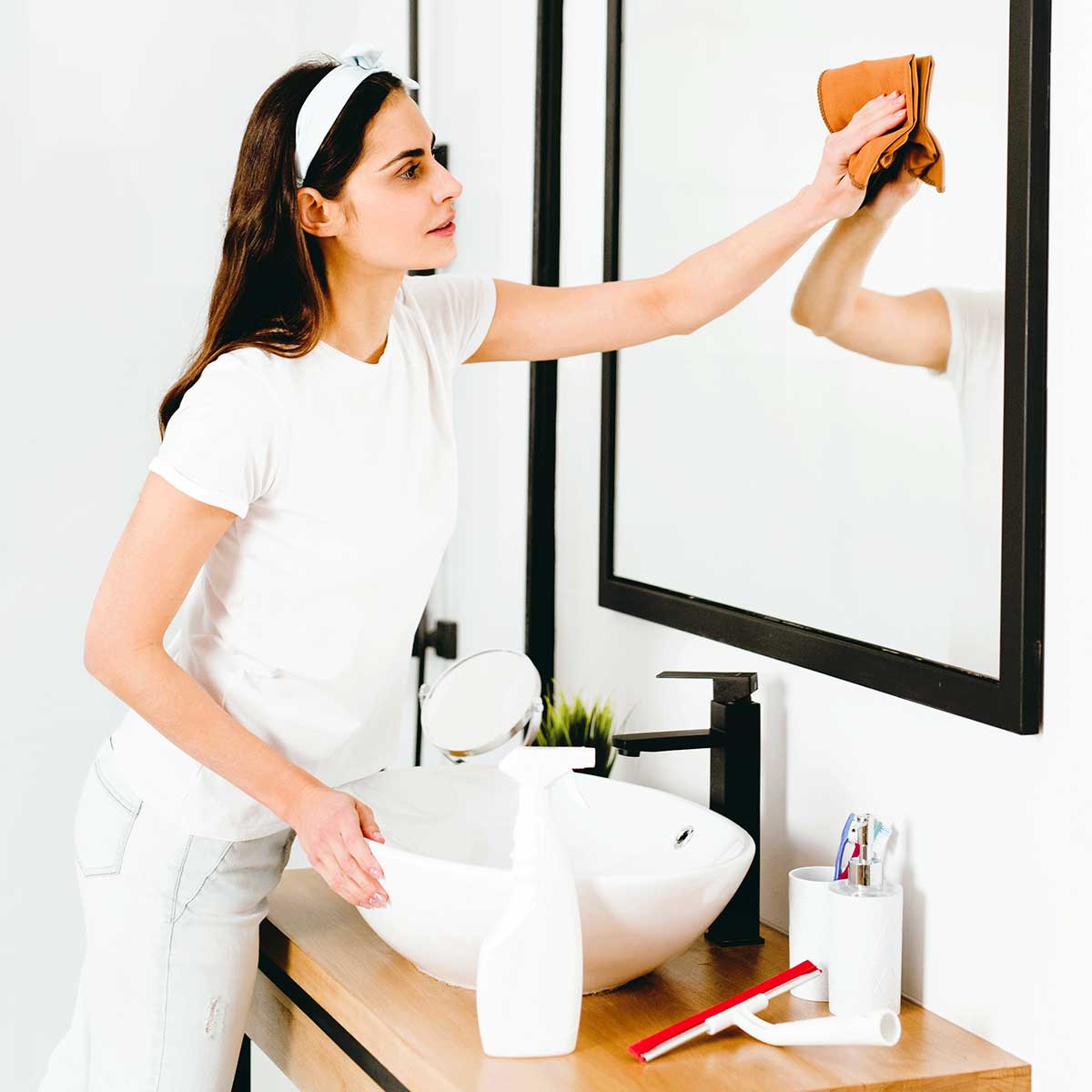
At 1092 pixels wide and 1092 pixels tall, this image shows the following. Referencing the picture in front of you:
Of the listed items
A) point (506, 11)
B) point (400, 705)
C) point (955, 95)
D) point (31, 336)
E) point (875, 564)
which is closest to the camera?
point (955, 95)

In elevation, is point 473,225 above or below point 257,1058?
above

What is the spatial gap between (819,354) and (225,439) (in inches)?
23.1

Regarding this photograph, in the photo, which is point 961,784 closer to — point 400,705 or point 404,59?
point 400,705

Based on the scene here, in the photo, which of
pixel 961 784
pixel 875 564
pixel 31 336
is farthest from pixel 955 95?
pixel 31 336

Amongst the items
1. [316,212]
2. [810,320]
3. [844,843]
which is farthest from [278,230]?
[844,843]

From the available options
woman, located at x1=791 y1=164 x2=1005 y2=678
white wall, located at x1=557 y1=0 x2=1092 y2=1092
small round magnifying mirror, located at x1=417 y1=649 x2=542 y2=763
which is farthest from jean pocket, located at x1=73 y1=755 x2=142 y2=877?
woman, located at x1=791 y1=164 x2=1005 y2=678

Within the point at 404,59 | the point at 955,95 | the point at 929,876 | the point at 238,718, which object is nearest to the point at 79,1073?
the point at 238,718

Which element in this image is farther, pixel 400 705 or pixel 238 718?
pixel 400 705

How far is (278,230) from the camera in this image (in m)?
1.39

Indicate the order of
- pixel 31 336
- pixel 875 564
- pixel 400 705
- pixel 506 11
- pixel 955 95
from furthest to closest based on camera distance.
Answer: pixel 506 11 → pixel 31 336 → pixel 400 705 → pixel 875 564 → pixel 955 95

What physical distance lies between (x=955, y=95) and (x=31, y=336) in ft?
3.88

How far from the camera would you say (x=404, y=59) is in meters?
2.10

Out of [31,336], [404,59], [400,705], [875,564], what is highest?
[404,59]

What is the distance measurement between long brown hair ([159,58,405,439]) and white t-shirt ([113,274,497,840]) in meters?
0.04
